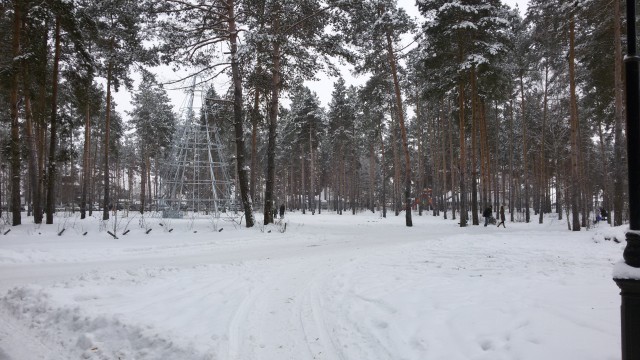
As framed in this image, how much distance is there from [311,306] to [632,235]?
12.8 ft

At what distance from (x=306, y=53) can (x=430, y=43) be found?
761cm

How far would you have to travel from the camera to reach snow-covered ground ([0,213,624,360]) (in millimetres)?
3775

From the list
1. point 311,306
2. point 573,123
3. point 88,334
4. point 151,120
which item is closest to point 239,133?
point 311,306

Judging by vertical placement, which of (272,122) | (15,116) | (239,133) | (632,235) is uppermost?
(272,122)

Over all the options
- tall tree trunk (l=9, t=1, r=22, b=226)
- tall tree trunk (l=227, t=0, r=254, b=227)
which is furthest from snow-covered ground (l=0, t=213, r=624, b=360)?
tall tree trunk (l=227, t=0, r=254, b=227)

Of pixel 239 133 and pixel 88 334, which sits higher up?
pixel 239 133

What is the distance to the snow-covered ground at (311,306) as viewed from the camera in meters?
3.78

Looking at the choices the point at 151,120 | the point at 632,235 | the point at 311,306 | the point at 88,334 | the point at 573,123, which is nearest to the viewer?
the point at 632,235

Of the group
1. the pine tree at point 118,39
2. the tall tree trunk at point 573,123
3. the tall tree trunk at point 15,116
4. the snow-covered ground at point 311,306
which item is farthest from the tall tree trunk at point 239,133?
the tall tree trunk at point 573,123

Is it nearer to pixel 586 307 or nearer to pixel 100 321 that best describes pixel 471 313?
pixel 586 307

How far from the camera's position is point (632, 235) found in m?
2.78

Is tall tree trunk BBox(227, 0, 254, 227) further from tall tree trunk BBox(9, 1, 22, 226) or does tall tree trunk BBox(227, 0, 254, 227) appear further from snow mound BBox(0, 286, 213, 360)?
snow mound BBox(0, 286, 213, 360)

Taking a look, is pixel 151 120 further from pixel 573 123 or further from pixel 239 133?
pixel 573 123

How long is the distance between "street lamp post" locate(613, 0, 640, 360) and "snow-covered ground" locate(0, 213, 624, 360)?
62cm
